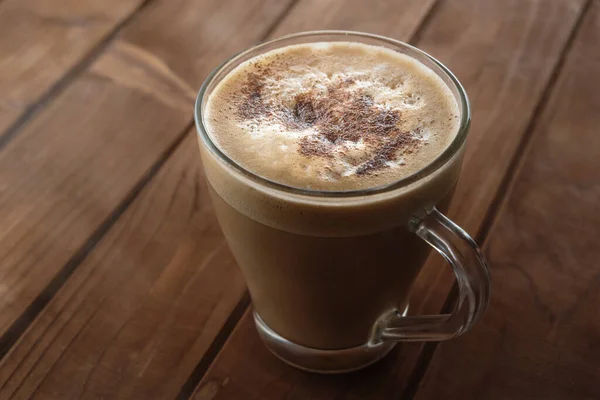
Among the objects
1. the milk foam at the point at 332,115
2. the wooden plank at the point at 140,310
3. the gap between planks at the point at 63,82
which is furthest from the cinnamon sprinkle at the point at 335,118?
the gap between planks at the point at 63,82

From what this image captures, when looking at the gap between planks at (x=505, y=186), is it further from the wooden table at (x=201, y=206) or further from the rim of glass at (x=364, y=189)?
the rim of glass at (x=364, y=189)

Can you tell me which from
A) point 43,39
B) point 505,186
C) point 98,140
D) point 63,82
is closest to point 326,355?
point 505,186

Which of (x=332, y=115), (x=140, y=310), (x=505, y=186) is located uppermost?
(x=332, y=115)

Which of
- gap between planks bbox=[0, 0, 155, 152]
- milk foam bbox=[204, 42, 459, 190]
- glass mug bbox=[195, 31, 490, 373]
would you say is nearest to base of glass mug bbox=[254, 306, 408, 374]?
glass mug bbox=[195, 31, 490, 373]

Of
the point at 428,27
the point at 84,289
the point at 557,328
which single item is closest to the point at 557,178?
the point at 557,328

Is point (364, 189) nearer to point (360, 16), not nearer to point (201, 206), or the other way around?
point (201, 206)

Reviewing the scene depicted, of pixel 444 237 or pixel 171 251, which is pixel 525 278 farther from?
pixel 171 251
